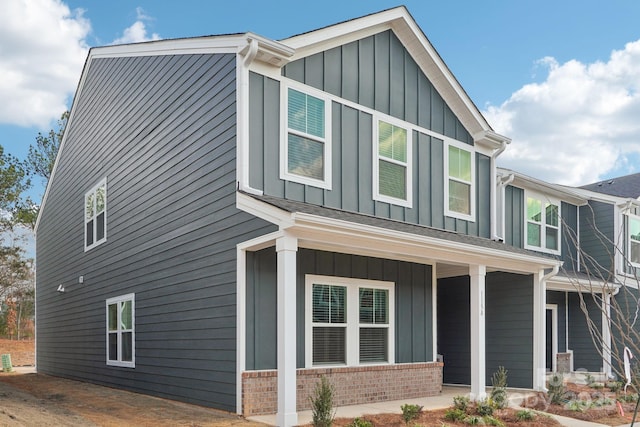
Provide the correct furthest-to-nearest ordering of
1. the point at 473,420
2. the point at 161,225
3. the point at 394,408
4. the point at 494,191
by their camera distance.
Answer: the point at 494,191
the point at 161,225
the point at 394,408
the point at 473,420

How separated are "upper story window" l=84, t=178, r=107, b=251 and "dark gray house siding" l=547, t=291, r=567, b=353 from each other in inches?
452

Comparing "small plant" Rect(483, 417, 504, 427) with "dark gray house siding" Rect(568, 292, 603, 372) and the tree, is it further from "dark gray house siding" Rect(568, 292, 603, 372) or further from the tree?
the tree

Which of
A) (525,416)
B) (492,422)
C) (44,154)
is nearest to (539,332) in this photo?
(525,416)

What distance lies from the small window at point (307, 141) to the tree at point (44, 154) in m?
22.0

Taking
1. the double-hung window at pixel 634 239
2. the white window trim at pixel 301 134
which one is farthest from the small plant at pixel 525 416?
the double-hung window at pixel 634 239

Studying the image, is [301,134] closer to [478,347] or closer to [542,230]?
[478,347]

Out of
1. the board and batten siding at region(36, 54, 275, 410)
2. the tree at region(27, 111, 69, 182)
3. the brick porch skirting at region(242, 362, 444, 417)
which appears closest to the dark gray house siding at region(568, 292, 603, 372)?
the brick porch skirting at region(242, 362, 444, 417)

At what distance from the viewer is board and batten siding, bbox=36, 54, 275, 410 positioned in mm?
9094

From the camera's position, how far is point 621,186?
67.7ft

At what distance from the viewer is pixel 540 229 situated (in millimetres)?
15969

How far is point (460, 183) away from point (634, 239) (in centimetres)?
820

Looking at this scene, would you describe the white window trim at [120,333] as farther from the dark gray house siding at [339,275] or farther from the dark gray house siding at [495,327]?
the dark gray house siding at [495,327]

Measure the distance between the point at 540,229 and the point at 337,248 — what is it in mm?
8907

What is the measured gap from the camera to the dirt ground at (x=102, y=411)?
25.0 ft
